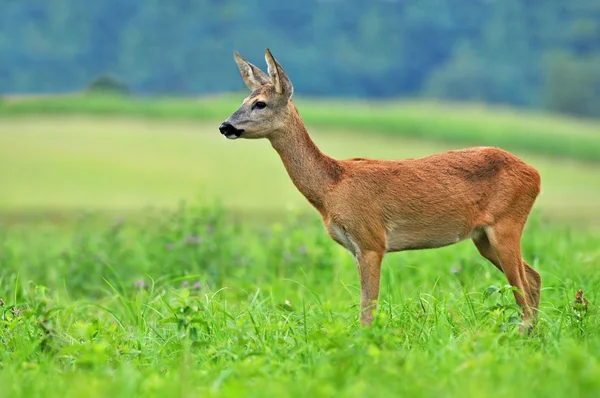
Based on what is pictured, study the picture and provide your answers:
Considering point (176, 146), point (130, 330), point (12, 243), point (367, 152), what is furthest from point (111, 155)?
point (130, 330)

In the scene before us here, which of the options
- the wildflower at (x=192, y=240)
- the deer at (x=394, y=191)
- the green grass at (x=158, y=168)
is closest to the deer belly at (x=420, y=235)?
the deer at (x=394, y=191)

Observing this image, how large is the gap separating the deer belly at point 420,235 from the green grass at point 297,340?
0.24 meters

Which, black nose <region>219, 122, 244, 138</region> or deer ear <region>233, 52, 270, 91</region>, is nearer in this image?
black nose <region>219, 122, 244, 138</region>

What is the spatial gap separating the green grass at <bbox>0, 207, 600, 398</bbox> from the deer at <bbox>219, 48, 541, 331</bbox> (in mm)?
306

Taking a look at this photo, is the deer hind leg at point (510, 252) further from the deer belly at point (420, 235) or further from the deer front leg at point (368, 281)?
the deer front leg at point (368, 281)

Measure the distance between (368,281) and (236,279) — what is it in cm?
284

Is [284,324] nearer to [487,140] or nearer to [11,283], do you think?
[11,283]

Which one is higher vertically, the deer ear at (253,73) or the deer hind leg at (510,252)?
the deer ear at (253,73)

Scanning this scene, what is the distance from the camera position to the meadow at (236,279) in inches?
174

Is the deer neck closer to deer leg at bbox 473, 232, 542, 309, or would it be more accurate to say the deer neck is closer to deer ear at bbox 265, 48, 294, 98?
deer ear at bbox 265, 48, 294, 98

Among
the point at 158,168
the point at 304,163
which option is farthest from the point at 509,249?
the point at 158,168

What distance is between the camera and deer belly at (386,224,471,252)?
5844 mm

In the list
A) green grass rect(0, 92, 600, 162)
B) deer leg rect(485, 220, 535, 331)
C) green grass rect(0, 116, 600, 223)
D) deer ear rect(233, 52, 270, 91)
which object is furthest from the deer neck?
green grass rect(0, 92, 600, 162)

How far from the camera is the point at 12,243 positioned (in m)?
10.3
